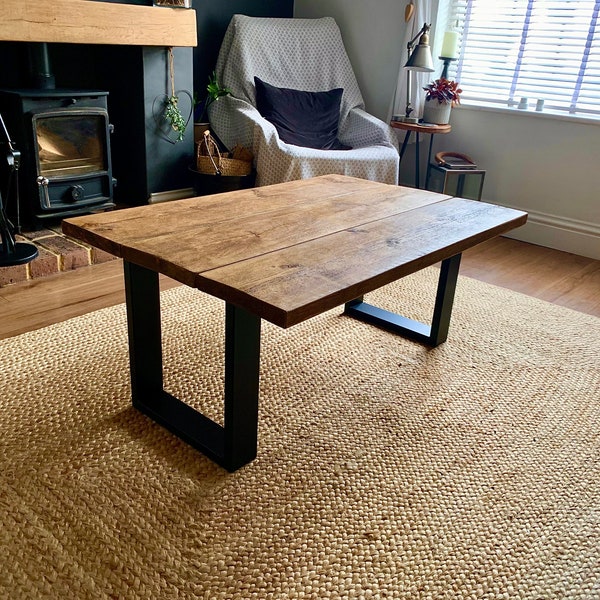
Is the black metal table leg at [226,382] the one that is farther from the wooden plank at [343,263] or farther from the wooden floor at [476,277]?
the wooden floor at [476,277]

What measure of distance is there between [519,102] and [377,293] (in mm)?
1661

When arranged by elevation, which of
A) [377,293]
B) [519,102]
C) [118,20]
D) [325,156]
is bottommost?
[377,293]

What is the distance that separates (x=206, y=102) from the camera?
348 centimetres

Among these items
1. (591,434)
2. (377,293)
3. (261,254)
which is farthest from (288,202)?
(591,434)

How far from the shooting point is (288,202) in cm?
188

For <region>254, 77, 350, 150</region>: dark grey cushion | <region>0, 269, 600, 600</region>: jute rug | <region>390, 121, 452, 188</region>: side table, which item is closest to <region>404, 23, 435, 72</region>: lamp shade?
<region>390, 121, 452, 188</region>: side table

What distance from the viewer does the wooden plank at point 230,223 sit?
1361 millimetres

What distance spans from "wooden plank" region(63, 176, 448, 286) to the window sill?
1547 mm

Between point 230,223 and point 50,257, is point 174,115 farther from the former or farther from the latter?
point 230,223

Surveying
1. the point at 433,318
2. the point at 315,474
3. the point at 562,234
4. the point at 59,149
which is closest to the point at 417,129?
the point at 562,234

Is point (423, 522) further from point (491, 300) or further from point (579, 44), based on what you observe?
point (579, 44)

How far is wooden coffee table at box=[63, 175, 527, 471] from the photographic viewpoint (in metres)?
1.25

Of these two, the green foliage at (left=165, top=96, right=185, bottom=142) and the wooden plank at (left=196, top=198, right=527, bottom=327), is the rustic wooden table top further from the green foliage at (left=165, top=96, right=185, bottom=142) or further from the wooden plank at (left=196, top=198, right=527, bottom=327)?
the green foliage at (left=165, top=96, right=185, bottom=142)

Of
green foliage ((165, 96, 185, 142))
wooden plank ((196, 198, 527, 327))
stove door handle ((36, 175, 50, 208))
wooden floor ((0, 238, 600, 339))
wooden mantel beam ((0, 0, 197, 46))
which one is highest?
wooden mantel beam ((0, 0, 197, 46))
